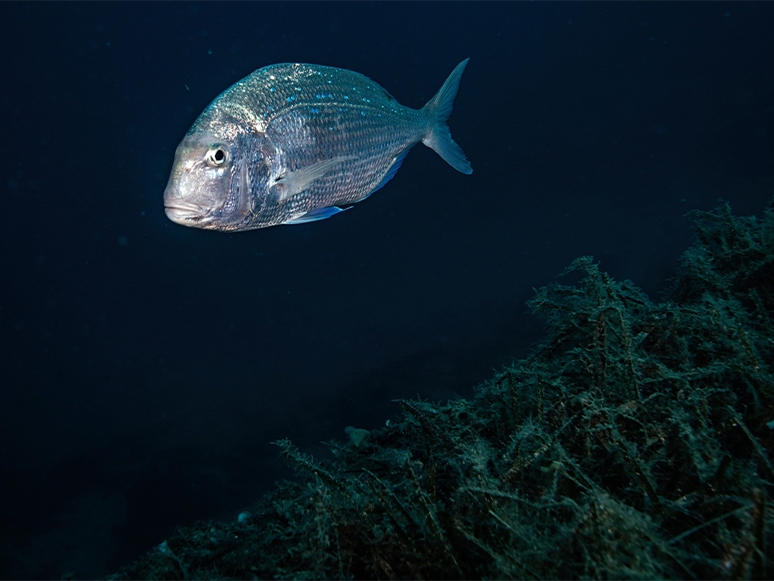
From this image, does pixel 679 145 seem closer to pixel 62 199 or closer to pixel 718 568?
pixel 718 568

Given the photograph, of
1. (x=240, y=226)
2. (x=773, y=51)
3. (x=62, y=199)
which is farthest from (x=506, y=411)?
(x=773, y=51)

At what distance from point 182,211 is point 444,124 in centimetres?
284

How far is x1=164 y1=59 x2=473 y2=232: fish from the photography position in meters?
2.40

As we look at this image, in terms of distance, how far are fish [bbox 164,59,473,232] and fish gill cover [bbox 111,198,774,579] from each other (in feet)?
5.41

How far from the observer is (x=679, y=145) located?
80.5 ft

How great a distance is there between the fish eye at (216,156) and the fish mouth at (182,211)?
0.31 meters

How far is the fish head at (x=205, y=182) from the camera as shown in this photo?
236cm

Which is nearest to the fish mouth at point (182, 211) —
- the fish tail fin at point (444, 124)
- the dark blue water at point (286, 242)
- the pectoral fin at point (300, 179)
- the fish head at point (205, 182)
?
the fish head at point (205, 182)

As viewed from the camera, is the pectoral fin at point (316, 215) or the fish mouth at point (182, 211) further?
the pectoral fin at point (316, 215)

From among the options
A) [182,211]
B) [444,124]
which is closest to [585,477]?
[182,211]

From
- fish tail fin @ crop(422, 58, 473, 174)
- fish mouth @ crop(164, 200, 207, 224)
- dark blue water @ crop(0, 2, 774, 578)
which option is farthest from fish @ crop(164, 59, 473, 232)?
dark blue water @ crop(0, 2, 774, 578)

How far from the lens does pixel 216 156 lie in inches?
95.0

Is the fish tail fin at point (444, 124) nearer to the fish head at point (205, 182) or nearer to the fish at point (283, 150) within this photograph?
the fish at point (283, 150)

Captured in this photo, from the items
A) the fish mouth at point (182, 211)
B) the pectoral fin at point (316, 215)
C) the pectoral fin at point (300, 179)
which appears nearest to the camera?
the fish mouth at point (182, 211)
